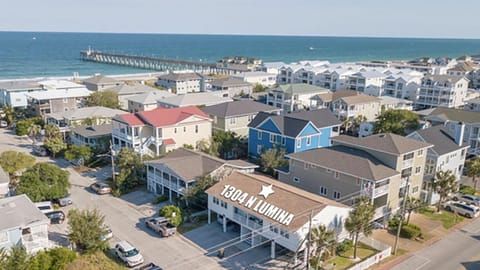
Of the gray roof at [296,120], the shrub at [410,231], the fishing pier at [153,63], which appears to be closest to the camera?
the shrub at [410,231]

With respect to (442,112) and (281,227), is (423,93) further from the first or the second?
(281,227)

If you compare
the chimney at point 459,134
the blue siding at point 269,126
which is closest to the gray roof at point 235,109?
the blue siding at point 269,126

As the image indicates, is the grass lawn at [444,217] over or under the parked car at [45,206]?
under

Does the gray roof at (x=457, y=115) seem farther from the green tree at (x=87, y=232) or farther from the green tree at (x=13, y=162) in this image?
the green tree at (x=13, y=162)

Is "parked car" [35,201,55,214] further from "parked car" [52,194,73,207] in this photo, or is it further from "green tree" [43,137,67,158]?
"green tree" [43,137,67,158]

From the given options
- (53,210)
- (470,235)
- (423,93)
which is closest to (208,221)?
(53,210)

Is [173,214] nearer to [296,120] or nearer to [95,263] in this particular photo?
[95,263]

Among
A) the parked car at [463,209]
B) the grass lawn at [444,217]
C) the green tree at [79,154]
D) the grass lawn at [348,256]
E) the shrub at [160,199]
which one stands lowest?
the grass lawn at [348,256]
